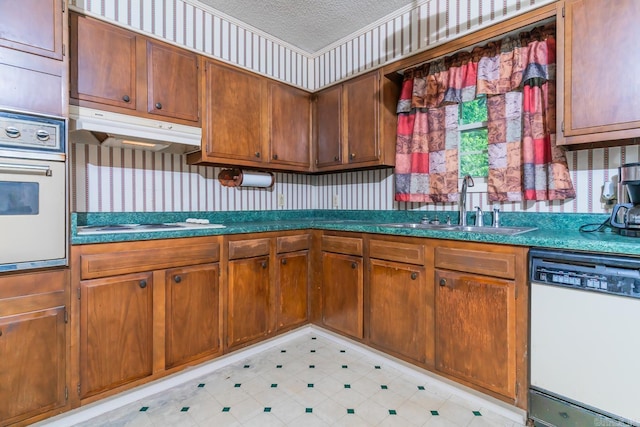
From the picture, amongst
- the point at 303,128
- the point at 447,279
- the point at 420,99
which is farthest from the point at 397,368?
the point at 303,128

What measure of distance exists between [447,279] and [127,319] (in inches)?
74.1

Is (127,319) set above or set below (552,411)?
above

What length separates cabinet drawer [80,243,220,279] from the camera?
1684 mm

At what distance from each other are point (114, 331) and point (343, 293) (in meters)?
1.54

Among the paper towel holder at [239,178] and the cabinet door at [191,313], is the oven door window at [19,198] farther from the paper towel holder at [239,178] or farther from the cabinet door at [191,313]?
the paper towel holder at [239,178]

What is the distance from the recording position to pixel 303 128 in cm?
311

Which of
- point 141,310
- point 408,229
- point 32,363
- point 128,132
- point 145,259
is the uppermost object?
point 128,132

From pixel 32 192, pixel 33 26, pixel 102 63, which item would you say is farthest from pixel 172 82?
Result: pixel 32 192

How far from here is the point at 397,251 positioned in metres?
2.13

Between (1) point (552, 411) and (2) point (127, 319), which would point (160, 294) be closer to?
(2) point (127, 319)

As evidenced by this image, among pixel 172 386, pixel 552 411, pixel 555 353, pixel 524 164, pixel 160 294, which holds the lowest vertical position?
pixel 172 386

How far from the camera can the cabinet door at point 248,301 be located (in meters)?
2.26

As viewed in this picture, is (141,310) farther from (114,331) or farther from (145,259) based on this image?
(145,259)

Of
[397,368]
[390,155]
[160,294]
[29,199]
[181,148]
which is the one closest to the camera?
[29,199]
